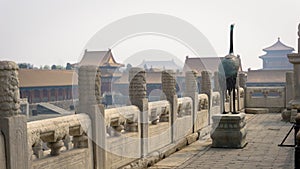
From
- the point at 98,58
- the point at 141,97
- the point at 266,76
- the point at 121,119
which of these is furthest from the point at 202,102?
the point at 266,76

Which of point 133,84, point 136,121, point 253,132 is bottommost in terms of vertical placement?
point 253,132

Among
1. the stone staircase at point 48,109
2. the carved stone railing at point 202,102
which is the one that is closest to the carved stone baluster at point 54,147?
the carved stone railing at point 202,102

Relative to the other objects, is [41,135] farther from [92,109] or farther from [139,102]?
[139,102]

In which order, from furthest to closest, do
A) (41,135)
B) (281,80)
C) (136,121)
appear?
(281,80) < (136,121) < (41,135)

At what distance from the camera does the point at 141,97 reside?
7.09 metres

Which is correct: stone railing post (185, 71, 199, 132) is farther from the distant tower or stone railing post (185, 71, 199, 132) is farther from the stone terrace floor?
the distant tower

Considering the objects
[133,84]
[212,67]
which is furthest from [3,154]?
[212,67]

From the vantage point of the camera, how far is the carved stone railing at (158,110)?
7749 mm

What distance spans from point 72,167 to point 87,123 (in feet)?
2.23

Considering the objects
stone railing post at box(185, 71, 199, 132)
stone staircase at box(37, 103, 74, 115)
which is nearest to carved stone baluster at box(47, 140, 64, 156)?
stone railing post at box(185, 71, 199, 132)

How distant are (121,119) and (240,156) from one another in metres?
2.94

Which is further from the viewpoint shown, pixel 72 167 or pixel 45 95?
pixel 45 95

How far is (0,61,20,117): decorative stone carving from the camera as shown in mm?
3740

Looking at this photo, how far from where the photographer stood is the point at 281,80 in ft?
120
